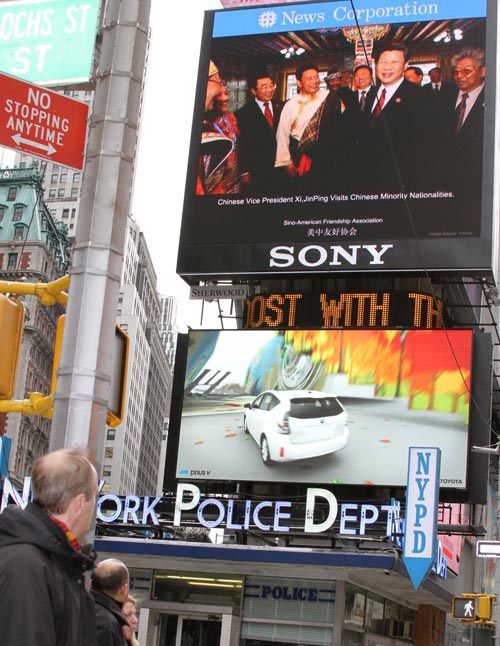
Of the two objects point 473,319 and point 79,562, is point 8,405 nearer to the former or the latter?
point 79,562

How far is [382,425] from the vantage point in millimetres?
32094

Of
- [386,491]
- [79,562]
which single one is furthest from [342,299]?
[79,562]

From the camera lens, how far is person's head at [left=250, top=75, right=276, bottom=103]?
36.8 m

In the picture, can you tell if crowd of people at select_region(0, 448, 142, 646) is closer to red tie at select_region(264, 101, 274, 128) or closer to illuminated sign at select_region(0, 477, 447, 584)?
illuminated sign at select_region(0, 477, 447, 584)

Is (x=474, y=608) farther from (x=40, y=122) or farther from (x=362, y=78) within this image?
(x=40, y=122)

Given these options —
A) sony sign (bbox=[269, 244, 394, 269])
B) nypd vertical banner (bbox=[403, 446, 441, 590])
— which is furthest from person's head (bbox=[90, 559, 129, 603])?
sony sign (bbox=[269, 244, 394, 269])

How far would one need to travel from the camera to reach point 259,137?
119 feet

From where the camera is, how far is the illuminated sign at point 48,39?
7926mm

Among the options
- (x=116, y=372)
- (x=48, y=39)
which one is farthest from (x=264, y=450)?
(x=116, y=372)

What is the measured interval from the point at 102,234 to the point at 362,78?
98.4 feet

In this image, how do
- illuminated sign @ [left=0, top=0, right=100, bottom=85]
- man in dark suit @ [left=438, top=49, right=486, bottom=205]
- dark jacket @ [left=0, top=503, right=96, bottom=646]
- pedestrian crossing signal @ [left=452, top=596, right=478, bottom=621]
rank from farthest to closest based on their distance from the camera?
man in dark suit @ [left=438, top=49, right=486, bottom=205], pedestrian crossing signal @ [left=452, top=596, right=478, bottom=621], illuminated sign @ [left=0, top=0, right=100, bottom=85], dark jacket @ [left=0, top=503, right=96, bottom=646]

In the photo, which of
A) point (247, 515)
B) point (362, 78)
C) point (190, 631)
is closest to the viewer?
point (247, 515)

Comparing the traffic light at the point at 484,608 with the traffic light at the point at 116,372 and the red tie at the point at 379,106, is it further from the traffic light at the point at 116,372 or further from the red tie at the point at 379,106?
the traffic light at the point at 116,372

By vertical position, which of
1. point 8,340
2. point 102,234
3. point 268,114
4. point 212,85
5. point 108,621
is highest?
point 212,85
